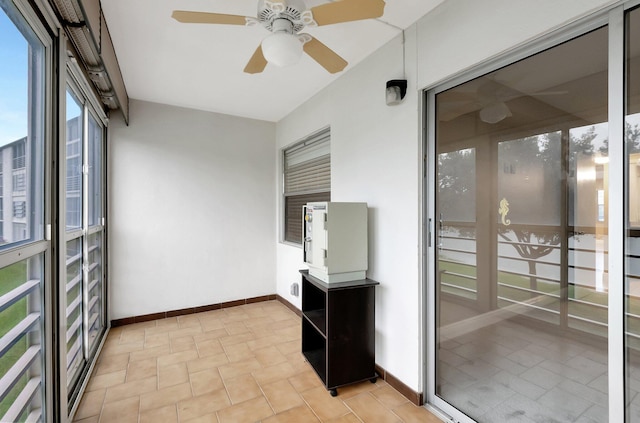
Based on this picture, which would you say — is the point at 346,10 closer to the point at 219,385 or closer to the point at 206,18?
the point at 206,18

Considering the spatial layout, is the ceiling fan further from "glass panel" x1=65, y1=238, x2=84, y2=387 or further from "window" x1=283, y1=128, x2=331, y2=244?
"glass panel" x1=65, y1=238, x2=84, y2=387

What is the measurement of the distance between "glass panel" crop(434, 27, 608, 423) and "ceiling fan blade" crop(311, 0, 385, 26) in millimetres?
868

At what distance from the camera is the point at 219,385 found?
2418 mm

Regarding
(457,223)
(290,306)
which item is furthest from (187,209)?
(457,223)

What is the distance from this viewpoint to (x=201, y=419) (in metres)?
2.03

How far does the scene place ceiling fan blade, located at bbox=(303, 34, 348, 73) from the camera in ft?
5.94

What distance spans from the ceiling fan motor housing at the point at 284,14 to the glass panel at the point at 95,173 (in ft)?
7.63

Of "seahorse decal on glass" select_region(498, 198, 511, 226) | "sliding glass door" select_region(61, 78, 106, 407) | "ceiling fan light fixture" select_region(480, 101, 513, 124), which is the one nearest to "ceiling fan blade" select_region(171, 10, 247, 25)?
"sliding glass door" select_region(61, 78, 106, 407)

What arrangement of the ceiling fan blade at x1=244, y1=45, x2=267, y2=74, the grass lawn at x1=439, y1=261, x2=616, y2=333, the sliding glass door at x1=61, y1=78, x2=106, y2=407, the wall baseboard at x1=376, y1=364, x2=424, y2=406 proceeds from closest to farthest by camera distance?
the grass lawn at x1=439, y1=261, x2=616, y2=333 → the ceiling fan blade at x1=244, y1=45, x2=267, y2=74 → the wall baseboard at x1=376, y1=364, x2=424, y2=406 → the sliding glass door at x1=61, y1=78, x2=106, y2=407

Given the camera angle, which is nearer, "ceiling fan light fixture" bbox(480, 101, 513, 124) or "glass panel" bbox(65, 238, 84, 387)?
"ceiling fan light fixture" bbox(480, 101, 513, 124)

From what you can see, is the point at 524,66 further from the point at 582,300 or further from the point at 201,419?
the point at 201,419

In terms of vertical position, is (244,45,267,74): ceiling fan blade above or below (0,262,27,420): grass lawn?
above

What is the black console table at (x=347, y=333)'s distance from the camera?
7.57ft

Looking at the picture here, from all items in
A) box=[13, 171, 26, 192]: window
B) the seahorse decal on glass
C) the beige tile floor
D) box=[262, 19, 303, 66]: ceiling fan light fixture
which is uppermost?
box=[262, 19, 303, 66]: ceiling fan light fixture
